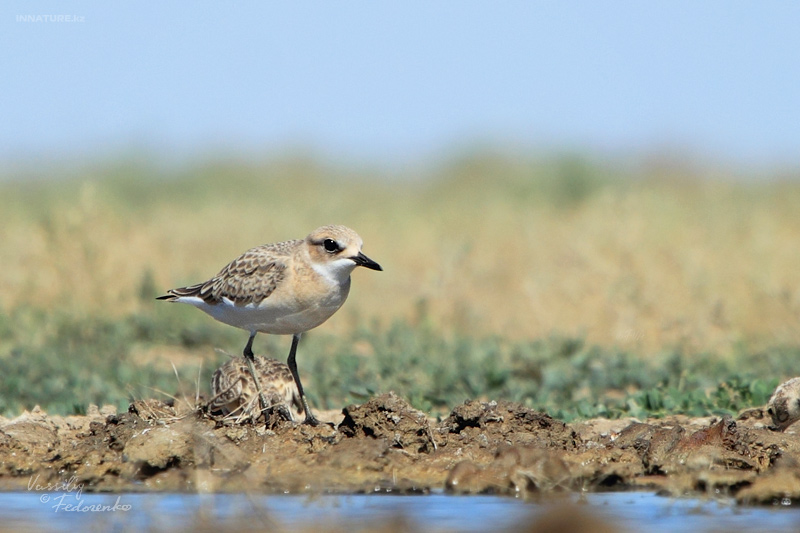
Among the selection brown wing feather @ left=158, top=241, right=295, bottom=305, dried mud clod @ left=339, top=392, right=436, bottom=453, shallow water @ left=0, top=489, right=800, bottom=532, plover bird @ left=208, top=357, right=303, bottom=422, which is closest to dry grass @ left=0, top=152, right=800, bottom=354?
plover bird @ left=208, top=357, right=303, bottom=422

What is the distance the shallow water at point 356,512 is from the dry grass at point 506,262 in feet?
20.7

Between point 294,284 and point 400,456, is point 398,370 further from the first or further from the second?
point 400,456

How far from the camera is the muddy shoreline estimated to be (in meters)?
6.43

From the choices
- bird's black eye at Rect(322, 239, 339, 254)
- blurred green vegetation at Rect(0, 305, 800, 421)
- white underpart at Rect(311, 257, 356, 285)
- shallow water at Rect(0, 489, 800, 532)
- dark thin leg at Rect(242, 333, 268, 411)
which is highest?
bird's black eye at Rect(322, 239, 339, 254)

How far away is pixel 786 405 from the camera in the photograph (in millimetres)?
7719

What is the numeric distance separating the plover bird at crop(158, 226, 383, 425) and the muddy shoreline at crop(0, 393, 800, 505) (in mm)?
750

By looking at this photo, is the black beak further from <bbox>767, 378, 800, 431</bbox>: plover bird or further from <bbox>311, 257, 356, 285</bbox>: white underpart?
<bbox>767, 378, 800, 431</bbox>: plover bird

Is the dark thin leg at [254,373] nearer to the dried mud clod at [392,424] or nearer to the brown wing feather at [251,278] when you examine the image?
the brown wing feather at [251,278]

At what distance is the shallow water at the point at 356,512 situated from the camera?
5.53 m

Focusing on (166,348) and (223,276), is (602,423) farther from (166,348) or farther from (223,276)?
(166,348)

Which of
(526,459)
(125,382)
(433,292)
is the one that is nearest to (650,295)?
Result: (433,292)

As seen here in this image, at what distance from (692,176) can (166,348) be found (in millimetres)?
22456

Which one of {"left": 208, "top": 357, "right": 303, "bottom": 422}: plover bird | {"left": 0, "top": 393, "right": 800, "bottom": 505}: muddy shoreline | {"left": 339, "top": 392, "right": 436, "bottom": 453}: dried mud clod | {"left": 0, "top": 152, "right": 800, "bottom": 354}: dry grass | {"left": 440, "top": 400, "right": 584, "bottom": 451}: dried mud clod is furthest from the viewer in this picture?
{"left": 0, "top": 152, "right": 800, "bottom": 354}: dry grass

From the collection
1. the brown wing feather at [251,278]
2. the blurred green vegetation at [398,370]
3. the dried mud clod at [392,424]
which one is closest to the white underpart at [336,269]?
the brown wing feather at [251,278]
